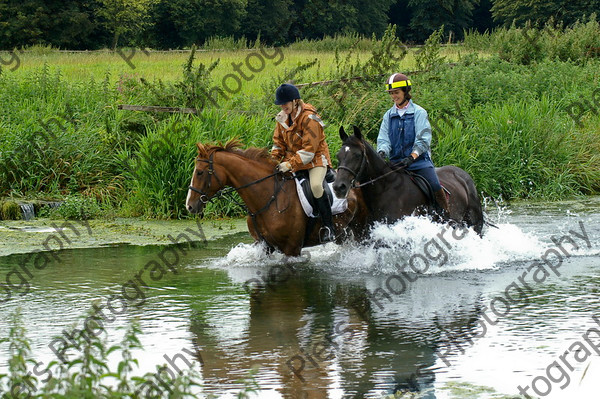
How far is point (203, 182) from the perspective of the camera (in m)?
10.8

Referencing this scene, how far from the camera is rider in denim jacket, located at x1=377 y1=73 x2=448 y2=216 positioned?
35.8 feet

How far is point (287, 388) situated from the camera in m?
6.51

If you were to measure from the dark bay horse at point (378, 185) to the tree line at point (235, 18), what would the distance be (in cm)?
3802

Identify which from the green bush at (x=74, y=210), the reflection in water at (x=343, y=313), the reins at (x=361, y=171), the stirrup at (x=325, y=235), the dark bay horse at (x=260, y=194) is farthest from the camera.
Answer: the green bush at (x=74, y=210)

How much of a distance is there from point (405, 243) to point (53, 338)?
180 inches

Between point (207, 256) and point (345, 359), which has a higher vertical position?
point (345, 359)

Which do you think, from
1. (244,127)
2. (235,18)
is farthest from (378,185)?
(235,18)

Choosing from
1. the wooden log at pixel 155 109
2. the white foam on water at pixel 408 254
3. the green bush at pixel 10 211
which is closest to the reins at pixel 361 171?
the white foam on water at pixel 408 254

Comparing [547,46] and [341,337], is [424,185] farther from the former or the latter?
[547,46]

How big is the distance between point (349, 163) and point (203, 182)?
5.69ft

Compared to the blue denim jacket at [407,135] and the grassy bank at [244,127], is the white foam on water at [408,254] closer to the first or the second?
the blue denim jacket at [407,135]

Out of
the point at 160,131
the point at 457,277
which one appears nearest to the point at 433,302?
the point at 457,277

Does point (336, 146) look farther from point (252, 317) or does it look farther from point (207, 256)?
point (252, 317)

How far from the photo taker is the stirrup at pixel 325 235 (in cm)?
1117
